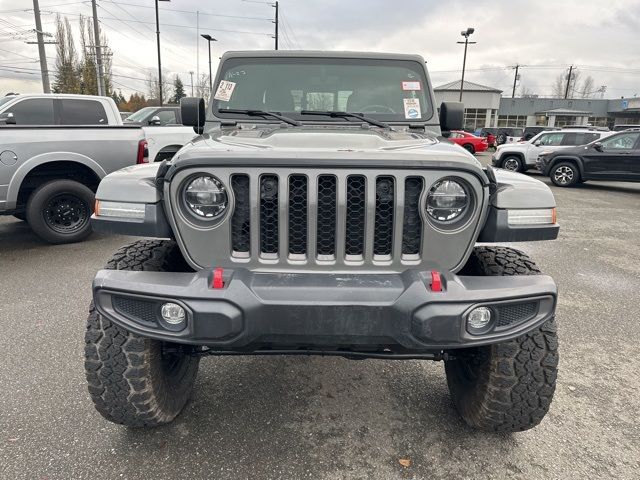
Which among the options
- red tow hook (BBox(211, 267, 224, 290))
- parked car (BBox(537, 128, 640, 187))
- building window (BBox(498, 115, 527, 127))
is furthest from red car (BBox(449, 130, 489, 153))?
building window (BBox(498, 115, 527, 127))

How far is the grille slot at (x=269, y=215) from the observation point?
193 centimetres

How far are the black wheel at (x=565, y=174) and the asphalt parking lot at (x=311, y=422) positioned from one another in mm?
10684

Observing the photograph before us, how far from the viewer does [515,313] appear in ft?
6.17

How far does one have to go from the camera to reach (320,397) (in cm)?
277

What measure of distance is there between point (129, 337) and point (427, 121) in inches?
93.3

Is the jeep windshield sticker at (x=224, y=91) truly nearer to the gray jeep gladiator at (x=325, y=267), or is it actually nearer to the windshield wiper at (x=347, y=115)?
the windshield wiper at (x=347, y=115)

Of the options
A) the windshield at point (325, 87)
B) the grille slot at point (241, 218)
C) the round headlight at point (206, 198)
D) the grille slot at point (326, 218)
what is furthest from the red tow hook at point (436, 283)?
the windshield at point (325, 87)

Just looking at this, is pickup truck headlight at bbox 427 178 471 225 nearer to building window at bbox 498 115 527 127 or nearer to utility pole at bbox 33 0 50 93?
utility pole at bbox 33 0 50 93

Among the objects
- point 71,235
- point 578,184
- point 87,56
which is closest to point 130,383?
point 71,235

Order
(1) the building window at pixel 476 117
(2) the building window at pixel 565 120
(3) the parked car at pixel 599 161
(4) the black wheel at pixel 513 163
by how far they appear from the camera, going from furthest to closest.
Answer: (2) the building window at pixel 565 120
(1) the building window at pixel 476 117
(4) the black wheel at pixel 513 163
(3) the parked car at pixel 599 161

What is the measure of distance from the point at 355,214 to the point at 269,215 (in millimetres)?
369

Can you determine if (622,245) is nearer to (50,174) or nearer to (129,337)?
(129,337)

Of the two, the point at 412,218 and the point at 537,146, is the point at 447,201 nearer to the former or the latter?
the point at 412,218

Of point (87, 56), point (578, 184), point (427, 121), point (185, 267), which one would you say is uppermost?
point (87, 56)
